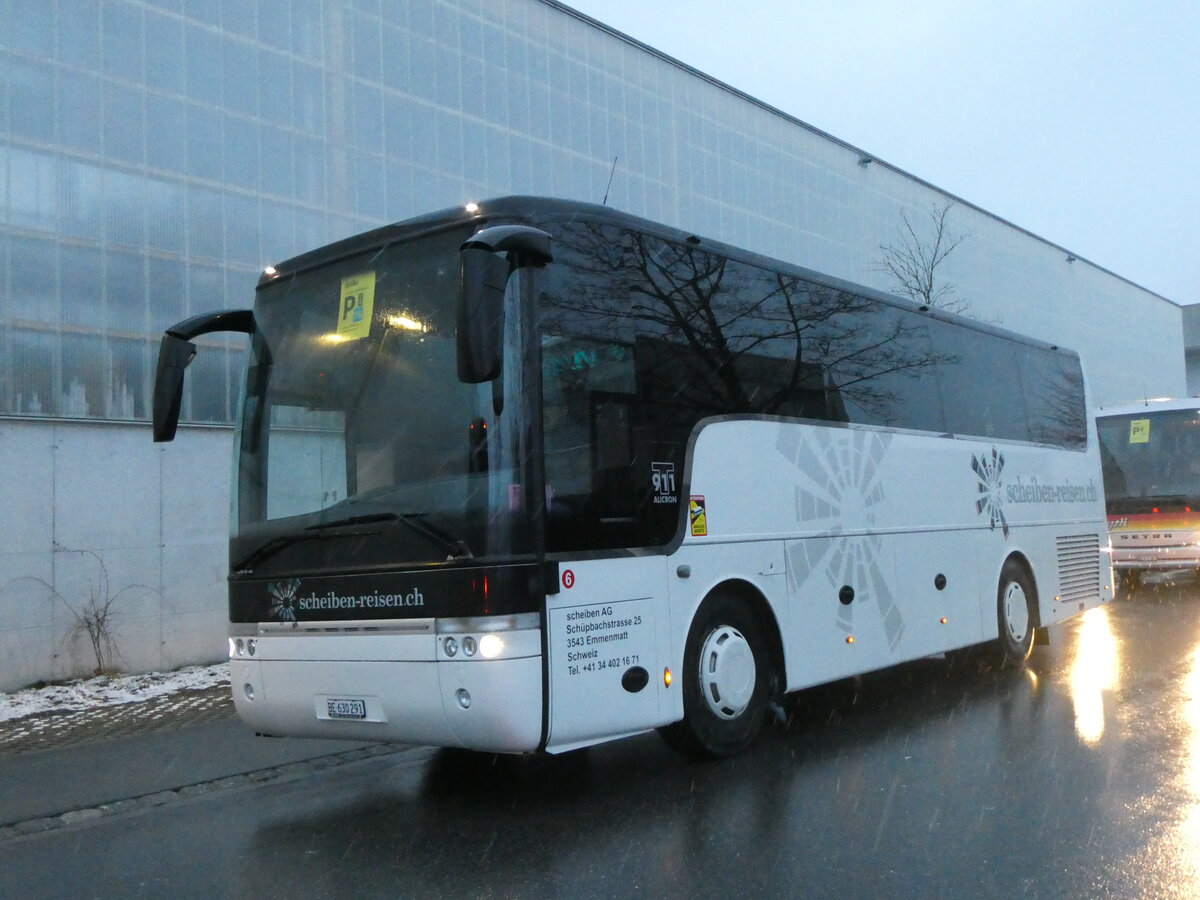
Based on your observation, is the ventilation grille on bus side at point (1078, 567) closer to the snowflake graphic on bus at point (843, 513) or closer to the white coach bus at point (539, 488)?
the snowflake graphic on bus at point (843, 513)

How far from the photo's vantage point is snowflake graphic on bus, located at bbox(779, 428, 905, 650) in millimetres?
8438

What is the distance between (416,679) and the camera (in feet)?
20.1

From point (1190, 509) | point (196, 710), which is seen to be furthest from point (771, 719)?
point (1190, 509)

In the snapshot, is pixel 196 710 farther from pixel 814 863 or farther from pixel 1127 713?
pixel 1127 713

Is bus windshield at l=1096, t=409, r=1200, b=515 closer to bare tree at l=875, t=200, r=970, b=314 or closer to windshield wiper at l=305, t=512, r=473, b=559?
bare tree at l=875, t=200, r=970, b=314

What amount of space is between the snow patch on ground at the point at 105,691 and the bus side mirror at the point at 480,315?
23.1ft

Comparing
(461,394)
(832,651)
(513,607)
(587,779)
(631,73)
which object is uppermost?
(631,73)

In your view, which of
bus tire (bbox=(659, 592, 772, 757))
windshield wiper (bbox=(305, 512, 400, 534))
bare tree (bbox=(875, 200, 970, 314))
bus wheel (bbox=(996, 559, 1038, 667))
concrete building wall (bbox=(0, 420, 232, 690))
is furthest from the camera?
bare tree (bbox=(875, 200, 970, 314))

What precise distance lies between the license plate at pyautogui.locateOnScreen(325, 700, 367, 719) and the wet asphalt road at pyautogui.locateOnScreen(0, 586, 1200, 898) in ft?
1.95

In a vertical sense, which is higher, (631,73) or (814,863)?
(631,73)

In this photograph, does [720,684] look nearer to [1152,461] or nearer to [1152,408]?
[1152,461]

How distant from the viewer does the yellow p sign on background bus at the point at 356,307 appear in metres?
6.77

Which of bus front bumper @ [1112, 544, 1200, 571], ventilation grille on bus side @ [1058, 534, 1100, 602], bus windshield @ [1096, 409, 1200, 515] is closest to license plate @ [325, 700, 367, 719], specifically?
ventilation grille on bus side @ [1058, 534, 1100, 602]

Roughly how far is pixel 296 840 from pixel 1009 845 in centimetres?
359
